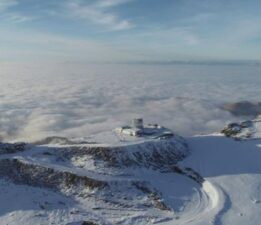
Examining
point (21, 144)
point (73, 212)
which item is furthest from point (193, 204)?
point (21, 144)

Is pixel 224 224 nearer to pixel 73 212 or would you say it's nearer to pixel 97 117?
pixel 73 212

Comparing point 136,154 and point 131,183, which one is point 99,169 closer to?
point 131,183

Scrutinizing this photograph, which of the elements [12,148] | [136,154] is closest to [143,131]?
[136,154]

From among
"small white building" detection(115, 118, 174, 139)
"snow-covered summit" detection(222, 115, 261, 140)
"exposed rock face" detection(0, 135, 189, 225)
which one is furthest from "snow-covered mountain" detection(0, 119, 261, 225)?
"snow-covered summit" detection(222, 115, 261, 140)

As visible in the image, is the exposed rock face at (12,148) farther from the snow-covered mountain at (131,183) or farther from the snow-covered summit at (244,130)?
the snow-covered summit at (244,130)

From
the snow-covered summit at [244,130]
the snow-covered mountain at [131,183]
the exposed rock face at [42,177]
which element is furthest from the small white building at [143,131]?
the exposed rock face at [42,177]

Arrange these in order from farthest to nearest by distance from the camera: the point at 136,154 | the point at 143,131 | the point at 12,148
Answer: the point at 143,131
the point at 12,148
the point at 136,154

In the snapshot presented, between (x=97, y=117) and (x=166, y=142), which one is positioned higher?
(x=166, y=142)

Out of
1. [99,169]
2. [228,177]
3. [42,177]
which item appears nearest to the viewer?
[228,177]
